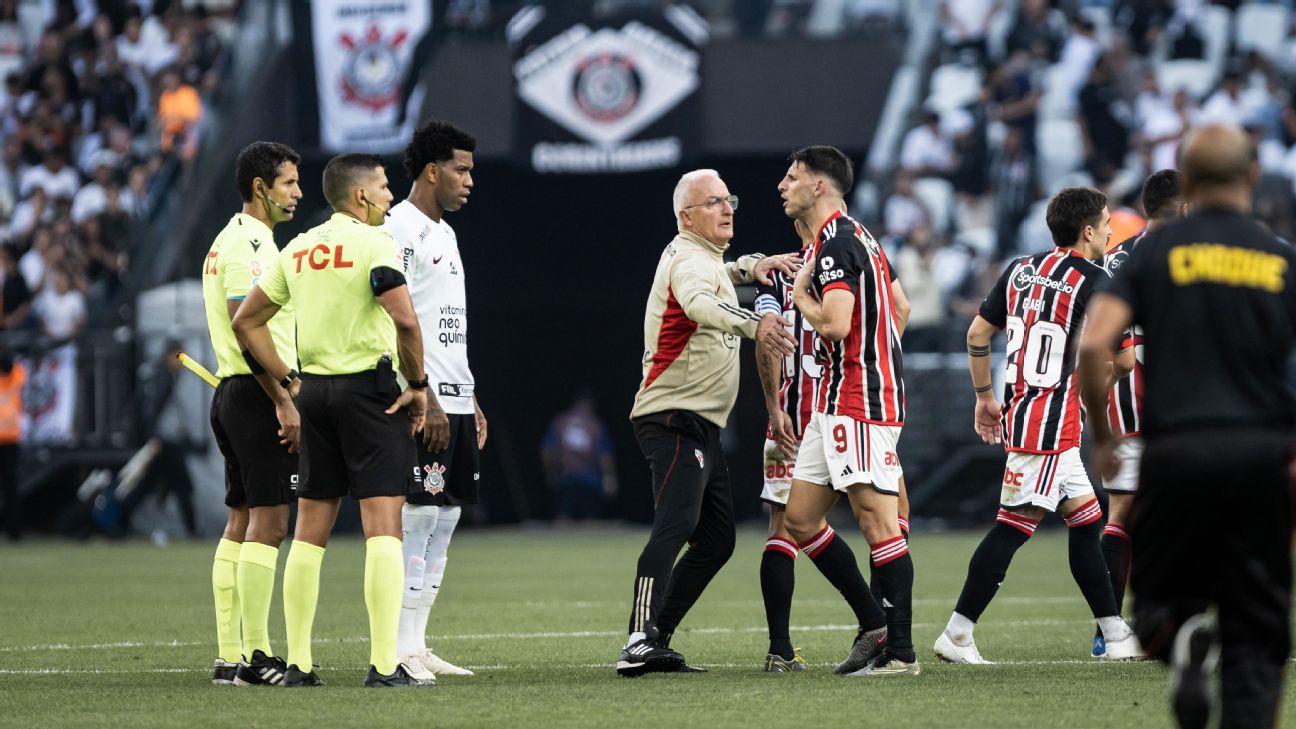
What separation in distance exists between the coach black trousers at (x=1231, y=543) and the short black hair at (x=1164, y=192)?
4.17 metres

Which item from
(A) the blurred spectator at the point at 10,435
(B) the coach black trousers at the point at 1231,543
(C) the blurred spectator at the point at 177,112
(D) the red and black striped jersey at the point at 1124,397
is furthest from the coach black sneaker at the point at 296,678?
(C) the blurred spectator at the point at 177,112

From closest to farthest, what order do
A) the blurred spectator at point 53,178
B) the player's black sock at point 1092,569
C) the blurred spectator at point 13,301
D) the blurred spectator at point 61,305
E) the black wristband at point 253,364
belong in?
1. the black wristband at point 253,364
2. the player's black sock at point 1092,569
3. the blurred spectator at point 61,305
4. the blurred spectator at point 13,301
5. the blurred spectator at point 53,178

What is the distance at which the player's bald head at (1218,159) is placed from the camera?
4.98 meters

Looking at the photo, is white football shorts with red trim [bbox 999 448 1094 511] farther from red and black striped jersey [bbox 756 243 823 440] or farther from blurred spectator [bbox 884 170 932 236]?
blurred spectator [bbox 884 170 932 236]

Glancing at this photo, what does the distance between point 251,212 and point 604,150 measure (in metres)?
12.3

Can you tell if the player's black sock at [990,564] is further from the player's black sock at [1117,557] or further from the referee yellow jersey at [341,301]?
the referee yellow jersey at [341,301]

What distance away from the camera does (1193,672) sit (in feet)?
15.7

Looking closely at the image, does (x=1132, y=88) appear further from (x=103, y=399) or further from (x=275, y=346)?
(x=275, y=346)

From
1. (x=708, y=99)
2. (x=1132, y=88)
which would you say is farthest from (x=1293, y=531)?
(x=1132, y=88)

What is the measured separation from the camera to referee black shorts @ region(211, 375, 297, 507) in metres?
7.92

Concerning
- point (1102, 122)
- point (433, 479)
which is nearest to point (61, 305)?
point (1102, 122)

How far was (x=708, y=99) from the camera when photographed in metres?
20.2

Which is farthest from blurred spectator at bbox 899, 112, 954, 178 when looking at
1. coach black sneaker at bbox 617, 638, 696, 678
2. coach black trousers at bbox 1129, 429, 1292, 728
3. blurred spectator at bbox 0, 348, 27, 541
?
coach black trousers at bbox 1129, 429, 1292, 728

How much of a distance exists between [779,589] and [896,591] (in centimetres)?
72
